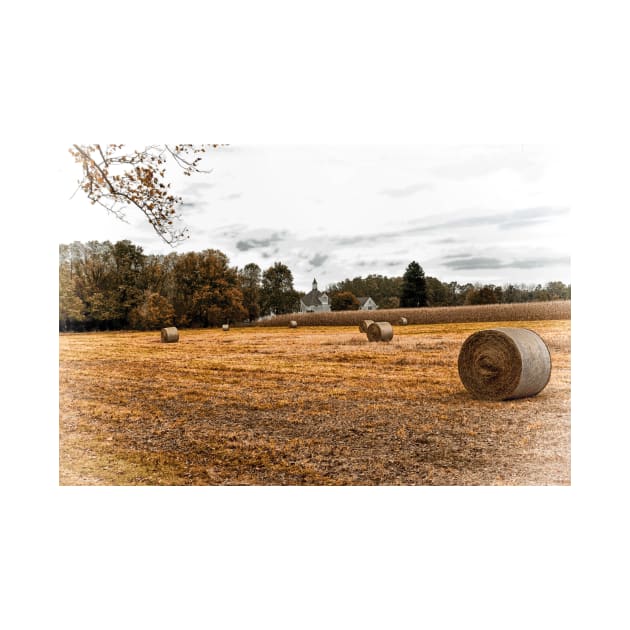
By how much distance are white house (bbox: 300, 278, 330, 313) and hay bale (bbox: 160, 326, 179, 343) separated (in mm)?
1012

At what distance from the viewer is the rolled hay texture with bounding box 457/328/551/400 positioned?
382 cm

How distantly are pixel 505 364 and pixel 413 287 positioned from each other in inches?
34.5

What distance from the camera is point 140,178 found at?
4.03 meters

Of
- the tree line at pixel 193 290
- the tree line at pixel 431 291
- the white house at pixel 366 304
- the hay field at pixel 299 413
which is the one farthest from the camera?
the white house at pixel 366 304

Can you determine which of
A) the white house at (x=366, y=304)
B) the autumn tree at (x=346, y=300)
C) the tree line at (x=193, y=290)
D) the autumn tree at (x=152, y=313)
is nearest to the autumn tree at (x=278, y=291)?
the tree line at (x=193, y=290)

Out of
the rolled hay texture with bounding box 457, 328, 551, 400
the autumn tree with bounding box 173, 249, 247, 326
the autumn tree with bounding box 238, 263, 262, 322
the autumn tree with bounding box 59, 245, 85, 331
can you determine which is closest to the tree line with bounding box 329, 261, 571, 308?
the rolled hay texture with bounding box 457, 328, 551, 400

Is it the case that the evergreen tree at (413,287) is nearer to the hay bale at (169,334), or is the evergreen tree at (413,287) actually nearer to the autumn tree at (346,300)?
the autumn tree at (346,300)

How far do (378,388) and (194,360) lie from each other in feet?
4.80

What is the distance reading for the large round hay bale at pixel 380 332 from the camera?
13.8ft

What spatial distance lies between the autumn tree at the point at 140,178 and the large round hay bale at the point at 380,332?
1.61 m

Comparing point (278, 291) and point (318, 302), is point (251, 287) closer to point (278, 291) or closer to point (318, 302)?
point (278, 291)

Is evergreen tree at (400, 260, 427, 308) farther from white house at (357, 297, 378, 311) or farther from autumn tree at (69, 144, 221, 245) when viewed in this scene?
autumn tree at (69, 144, 221, 245)

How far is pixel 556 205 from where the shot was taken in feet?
13.0

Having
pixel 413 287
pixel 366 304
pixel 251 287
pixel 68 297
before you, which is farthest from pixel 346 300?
pixel 68 297
